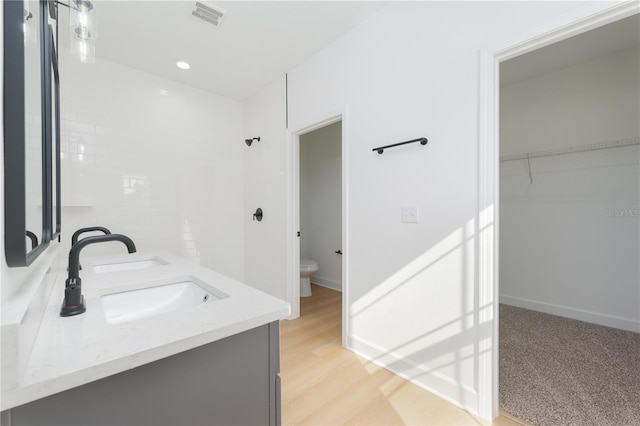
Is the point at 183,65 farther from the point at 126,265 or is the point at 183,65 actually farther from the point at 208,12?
the point at 126,265

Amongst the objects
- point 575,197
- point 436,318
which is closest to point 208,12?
point 436,318

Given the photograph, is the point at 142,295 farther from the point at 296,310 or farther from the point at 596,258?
the point at 596,258

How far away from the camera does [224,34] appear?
2.28 metres

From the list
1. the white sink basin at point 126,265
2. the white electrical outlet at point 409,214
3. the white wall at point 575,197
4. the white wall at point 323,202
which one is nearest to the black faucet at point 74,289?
the white sink basin at point 126,265

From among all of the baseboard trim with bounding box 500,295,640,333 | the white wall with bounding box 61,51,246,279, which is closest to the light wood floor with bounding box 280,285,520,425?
the white wall with bounding box 61,51,246,279

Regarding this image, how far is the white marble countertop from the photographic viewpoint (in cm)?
51

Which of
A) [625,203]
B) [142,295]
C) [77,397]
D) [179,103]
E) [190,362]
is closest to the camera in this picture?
[77,397]

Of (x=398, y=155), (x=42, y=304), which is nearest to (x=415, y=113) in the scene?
(x=398, y=155)

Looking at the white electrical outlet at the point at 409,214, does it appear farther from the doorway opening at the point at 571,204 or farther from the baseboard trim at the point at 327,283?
the baseboard trim at the point at 327,283

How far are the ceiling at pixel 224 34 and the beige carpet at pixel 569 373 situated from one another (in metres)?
2.69

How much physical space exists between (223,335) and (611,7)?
76.8 inches

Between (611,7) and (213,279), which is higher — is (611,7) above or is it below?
above

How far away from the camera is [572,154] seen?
9.26 feet

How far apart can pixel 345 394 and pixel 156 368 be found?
1397 mm
